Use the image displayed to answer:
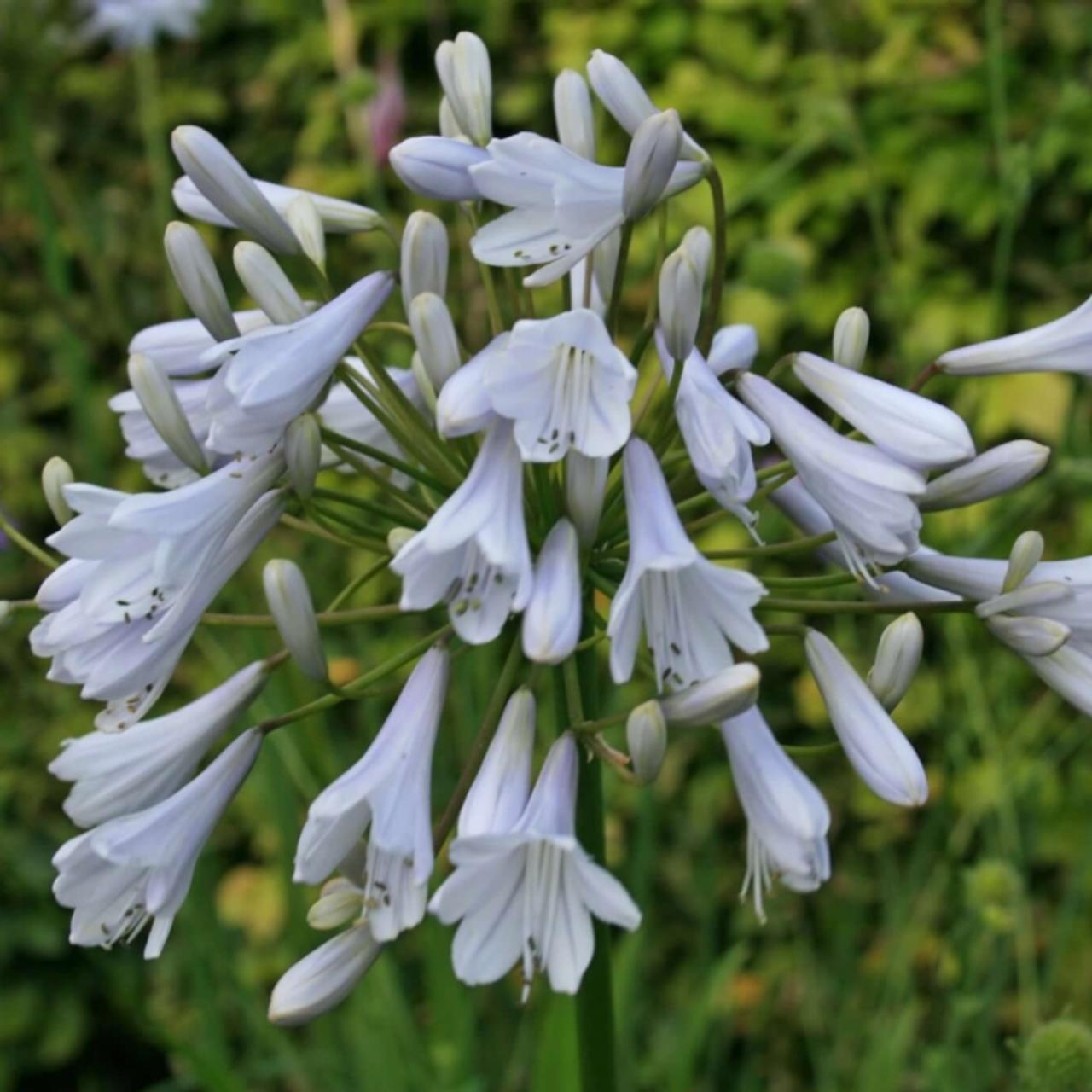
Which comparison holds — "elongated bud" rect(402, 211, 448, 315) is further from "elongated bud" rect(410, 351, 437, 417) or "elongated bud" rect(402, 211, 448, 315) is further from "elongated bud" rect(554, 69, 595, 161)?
"elongated bud" rect(554, 69, 595, 161)

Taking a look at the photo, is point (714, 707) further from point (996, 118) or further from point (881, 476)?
point (996, 118)

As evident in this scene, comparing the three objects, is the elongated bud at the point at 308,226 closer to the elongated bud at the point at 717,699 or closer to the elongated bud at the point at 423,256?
the elongated bud at the point at 423,256

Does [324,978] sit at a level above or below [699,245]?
below

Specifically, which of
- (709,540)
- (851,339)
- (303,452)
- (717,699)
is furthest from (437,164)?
(709,540)

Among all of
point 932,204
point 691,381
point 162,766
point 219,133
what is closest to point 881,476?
point 691,381

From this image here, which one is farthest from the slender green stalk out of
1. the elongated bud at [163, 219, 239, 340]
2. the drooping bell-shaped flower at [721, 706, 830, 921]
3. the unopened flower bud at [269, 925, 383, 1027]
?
the unopened flower bud at [269, 925, 383, 1027]

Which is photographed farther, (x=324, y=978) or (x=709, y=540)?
(x=709, y=540)

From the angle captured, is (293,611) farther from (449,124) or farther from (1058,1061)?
(1058,1061)
